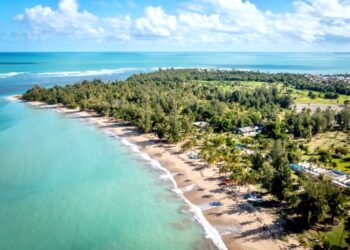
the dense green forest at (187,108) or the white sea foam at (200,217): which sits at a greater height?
the dense green forest at (187,108)

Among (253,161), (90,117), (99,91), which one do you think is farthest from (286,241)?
(99,91)

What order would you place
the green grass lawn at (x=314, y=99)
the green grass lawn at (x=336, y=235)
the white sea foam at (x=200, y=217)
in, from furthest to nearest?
1. the green grass lawn at (x=314, y=99)
2. the white sea foam at (x=200, y=217)
3. the green grass lawn at (x=336, y=235)

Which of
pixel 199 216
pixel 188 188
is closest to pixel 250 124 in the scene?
pixel 188 188

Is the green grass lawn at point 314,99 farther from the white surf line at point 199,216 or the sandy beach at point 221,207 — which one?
the white surf line at point 199,216

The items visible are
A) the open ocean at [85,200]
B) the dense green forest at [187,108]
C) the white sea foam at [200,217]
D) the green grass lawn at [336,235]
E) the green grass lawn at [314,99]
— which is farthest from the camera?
the green grass lawn at [314,99]

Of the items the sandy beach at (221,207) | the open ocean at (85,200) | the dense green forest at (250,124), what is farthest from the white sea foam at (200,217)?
the dense green forest at (250,124)

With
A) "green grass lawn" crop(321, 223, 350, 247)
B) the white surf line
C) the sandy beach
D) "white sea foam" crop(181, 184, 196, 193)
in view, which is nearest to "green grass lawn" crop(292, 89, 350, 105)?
the sandy beach
